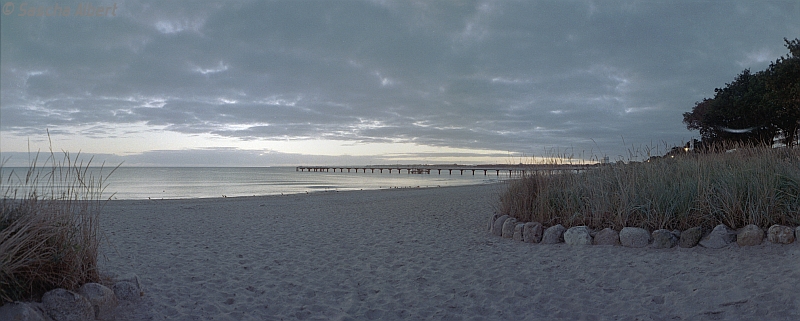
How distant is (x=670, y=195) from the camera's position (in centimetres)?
722

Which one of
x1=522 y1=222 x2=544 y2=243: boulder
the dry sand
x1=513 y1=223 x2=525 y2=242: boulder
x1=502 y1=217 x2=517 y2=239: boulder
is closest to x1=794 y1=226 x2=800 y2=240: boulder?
the dry sand

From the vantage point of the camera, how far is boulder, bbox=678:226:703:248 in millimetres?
6398

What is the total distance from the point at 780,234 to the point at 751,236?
0.31 meters

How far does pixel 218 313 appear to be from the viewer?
4.30m

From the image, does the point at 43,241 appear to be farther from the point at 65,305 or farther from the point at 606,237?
the point at 606,237

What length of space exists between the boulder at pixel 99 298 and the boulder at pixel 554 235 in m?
5.71

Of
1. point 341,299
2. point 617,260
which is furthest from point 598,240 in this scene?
point 341,299

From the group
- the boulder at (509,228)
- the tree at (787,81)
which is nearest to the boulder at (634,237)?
the boulder at (509,228)

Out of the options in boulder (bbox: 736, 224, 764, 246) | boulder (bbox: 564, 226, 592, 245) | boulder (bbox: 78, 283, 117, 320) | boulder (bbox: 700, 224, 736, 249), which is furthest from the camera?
boulder (bbox: 564, 226, 592, 245)

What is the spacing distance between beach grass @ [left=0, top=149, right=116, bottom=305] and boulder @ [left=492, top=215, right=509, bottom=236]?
6.11 meters

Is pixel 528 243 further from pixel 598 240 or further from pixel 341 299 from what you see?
pixel 341 299

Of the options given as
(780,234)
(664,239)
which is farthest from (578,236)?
(780,234)

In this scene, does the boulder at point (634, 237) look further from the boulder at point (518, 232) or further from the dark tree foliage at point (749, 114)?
the dark tree foliage at point (749, 114)

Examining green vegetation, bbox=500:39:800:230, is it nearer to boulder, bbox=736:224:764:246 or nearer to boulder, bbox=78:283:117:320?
boulder, bbox=736:224:764:246
